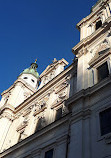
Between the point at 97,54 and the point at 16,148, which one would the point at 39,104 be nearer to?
the point at 16,148

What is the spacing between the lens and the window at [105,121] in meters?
11.6

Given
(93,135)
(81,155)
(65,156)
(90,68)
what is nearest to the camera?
(81,155)

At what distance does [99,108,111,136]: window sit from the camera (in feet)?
38.1

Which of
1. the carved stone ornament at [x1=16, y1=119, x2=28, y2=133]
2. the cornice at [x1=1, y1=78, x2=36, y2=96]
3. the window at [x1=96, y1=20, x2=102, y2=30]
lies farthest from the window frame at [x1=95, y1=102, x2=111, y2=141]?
the cornice at [x1=1, y1=78, x2=36, y2=96]

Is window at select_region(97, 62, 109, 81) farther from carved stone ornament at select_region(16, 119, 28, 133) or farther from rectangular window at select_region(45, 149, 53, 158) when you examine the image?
carved stone ornament at select_region(16, 119, 28, 133)

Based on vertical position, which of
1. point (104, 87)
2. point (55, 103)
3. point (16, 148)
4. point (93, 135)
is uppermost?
point (55, 103)

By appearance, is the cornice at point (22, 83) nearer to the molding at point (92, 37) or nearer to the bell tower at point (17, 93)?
the bell tower at point (17, 93)

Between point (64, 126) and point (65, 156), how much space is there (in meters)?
2.46

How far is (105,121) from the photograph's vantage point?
12141 millimetres

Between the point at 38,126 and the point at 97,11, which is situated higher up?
the point at 97,11

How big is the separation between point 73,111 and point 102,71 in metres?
3.92

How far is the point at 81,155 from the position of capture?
11227 millimetres

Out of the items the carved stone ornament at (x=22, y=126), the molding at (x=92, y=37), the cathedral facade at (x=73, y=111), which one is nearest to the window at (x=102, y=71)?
the cathedral facade at (x=73, y=111)

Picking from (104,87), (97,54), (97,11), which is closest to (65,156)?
(104,87)
